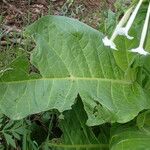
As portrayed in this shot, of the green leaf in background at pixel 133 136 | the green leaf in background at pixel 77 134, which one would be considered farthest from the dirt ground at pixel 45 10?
the green leaf in background at pixel 133 136

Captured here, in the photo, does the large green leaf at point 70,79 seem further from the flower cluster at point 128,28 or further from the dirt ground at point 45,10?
the dirt ground at point 45,10

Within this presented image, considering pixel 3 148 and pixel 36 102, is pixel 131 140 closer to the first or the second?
pixel 36 102

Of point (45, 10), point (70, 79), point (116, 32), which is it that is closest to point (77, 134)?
point (70, 79)

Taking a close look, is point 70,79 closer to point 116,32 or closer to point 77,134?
point 77,134

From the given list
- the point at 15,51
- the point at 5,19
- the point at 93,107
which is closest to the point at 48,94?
the point at 93,107

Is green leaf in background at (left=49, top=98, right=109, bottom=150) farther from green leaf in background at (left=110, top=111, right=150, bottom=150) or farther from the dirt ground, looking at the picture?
the dirt ground

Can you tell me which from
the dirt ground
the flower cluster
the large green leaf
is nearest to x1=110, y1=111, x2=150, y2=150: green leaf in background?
the large green leaf

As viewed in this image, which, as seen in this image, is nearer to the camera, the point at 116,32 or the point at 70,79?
the point at 116,32
